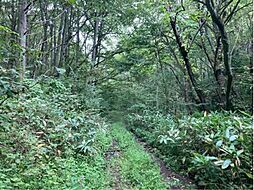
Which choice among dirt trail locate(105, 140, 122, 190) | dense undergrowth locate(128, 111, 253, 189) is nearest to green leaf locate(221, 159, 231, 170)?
dense undergrowth locate(128, 111, 253, 189)

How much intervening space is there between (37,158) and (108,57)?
10170 mm

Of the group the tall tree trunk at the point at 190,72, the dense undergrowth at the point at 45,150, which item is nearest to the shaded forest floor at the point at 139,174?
the dense undergrowth at the point at 45,150

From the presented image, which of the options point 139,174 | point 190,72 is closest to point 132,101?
point 190,72

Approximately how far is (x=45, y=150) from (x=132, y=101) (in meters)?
8.28

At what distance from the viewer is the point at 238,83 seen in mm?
6898

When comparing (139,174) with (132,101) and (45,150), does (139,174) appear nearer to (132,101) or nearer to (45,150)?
(45,150)

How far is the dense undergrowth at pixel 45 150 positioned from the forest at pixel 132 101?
0.02 m

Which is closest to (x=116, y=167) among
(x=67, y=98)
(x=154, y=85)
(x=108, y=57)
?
(x=67, y=98)

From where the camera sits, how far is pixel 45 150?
12.8 ft

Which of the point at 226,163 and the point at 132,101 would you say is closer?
the point at 226,163

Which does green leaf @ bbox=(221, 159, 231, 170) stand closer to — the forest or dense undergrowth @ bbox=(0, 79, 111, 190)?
the forest

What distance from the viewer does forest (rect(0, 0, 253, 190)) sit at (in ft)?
11.5

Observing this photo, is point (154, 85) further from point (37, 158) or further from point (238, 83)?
point (37, 158)

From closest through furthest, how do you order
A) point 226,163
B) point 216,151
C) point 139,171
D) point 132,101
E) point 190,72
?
point 226,163 → point 216,151 → point 139,171 → point 190,72 → point 132,101
